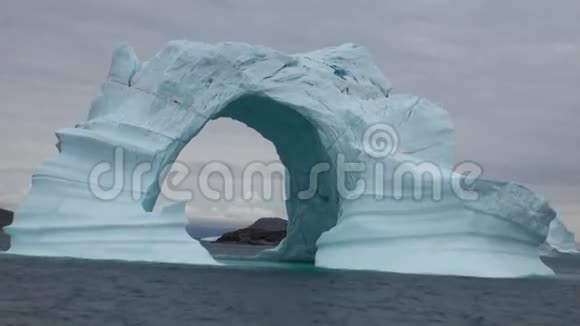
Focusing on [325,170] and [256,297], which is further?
[325,170]

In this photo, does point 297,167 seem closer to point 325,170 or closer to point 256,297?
point 325,170

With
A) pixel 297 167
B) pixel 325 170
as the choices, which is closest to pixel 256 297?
pixel 325 170

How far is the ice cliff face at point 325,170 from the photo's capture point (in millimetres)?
21438

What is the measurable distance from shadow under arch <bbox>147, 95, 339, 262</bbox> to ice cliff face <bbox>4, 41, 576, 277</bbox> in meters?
0.35

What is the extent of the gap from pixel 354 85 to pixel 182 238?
641 centimetres

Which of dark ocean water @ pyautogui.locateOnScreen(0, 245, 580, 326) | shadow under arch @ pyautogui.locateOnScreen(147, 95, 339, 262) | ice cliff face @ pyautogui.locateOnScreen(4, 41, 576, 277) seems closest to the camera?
dark ocean water @ pyautogui.locateOnScreen(0, 245, 580, 326)

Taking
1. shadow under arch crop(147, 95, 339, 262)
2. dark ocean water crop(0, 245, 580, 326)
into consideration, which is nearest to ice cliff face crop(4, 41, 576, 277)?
shadow under arch crop(147, 95, 339, 262)

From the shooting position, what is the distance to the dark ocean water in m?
15.5

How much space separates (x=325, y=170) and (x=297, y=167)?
232cm

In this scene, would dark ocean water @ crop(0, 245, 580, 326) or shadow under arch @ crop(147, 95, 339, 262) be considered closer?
dark ocean water @ crop(0, 245, 580, 326)

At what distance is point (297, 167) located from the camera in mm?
28219

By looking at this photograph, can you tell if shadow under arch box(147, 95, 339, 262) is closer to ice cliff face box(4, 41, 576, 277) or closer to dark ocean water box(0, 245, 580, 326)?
ice cliff face box(4, 41, 576, 277)

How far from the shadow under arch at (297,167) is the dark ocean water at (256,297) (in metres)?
2.56

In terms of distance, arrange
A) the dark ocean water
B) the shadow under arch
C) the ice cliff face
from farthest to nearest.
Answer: the shadow under arch, the ice cliff face, the dark ocean water
